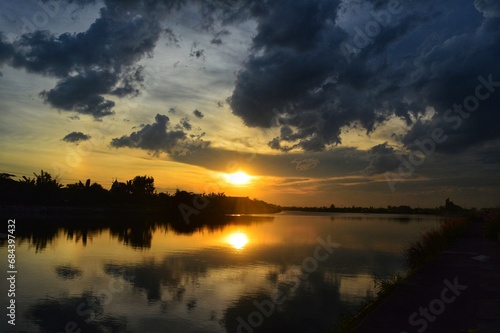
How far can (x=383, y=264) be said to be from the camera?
88.7 ft

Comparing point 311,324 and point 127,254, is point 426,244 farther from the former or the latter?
point 127,254

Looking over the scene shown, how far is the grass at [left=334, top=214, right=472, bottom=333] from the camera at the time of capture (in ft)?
35.6

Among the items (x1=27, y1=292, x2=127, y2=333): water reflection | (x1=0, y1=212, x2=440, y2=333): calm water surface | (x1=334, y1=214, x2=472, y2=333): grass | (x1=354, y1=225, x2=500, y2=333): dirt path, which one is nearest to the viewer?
(x1=354, y1=225, x2=500, y2=333): dirt path

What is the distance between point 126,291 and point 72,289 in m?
2.21

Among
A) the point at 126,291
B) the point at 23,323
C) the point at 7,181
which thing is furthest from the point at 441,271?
the point at 7,181

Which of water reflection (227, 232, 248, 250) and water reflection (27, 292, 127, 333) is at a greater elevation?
water reflection (227, 232, 248, 250)

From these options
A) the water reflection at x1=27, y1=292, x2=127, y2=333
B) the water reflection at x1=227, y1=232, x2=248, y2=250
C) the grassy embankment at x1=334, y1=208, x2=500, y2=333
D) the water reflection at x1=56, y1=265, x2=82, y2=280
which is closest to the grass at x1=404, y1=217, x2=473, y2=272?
the grassy embankment at x1=334, y1=208, x2=500, y2=333

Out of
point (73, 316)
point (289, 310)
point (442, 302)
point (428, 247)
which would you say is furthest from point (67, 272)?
point (428, 247)

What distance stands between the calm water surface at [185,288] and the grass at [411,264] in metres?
1.51

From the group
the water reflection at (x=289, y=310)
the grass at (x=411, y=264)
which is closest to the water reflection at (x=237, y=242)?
the grass at (x=411, y=264)

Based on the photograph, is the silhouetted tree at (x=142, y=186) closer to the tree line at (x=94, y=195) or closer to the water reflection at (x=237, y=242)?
the tree line at (x=94, y=195)

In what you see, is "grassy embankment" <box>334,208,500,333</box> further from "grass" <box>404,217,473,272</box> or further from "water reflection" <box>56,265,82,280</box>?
"water reflection" <box>56,265,82,280</box>

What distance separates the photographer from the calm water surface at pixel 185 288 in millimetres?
13672

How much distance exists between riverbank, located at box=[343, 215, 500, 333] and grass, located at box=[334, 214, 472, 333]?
103mm
